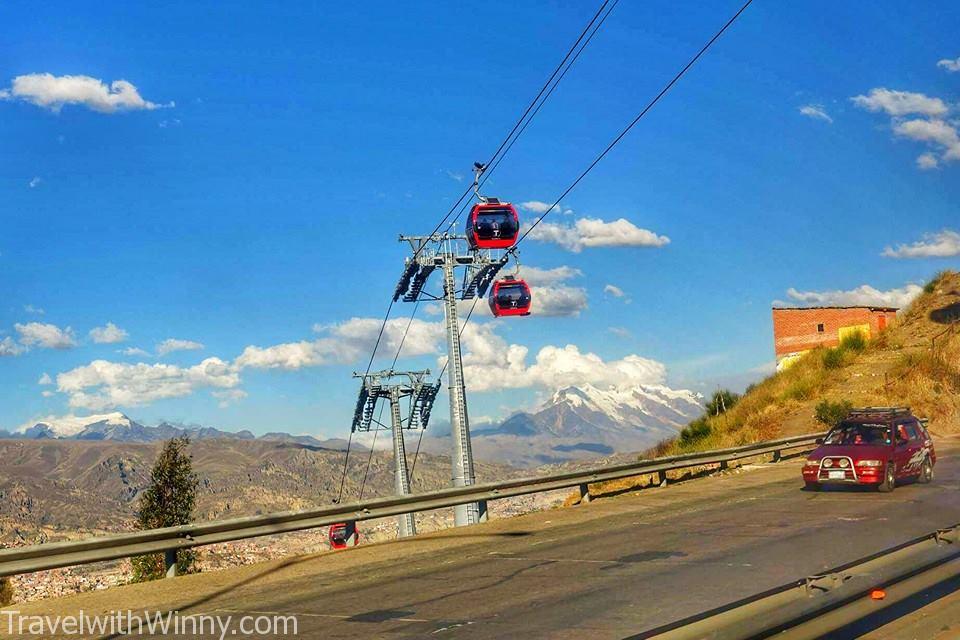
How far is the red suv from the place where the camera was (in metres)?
18.7

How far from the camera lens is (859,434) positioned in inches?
783

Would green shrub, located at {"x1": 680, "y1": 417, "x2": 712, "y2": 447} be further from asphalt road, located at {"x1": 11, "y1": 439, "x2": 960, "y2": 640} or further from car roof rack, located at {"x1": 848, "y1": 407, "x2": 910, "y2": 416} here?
asphalt road, located at {"x1": 11, "y1": 439, "x2": 960, "y2": 640}

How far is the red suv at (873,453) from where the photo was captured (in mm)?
18734

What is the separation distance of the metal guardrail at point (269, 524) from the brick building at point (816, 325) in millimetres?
36411

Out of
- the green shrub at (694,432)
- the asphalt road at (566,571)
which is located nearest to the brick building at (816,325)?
the green shrub at (694,432)

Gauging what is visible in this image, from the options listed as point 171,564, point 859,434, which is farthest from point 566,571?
point 859,434

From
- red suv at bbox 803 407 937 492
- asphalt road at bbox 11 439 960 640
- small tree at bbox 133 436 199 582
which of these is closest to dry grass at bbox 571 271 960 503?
red suv at bbox 803 407 937 492

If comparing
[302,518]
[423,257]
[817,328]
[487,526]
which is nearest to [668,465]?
[487,526]

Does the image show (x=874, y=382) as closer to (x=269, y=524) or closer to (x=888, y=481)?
(x=888, y=481)

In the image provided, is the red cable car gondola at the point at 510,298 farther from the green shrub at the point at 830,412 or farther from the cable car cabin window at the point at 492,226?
the green shrub at the point at 830,412

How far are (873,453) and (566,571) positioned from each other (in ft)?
32.6

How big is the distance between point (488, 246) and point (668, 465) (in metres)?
12.4

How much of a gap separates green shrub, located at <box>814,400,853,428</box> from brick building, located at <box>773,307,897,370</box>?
60.7ft

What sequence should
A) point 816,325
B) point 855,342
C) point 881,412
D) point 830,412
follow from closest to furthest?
point 881,412 < point 830,412 < point 855,342 < point 816,325
